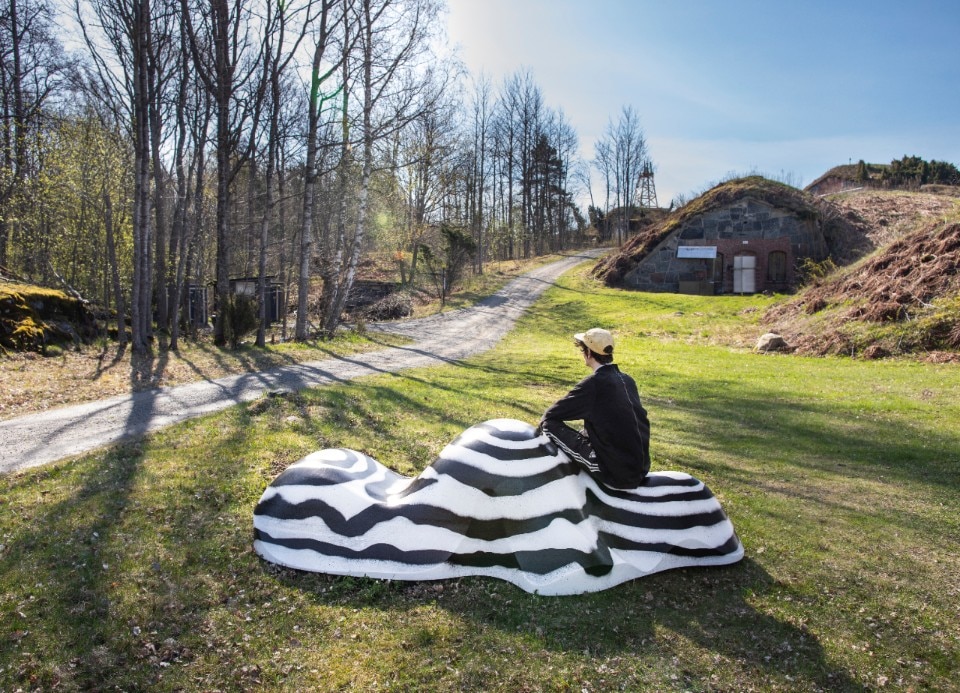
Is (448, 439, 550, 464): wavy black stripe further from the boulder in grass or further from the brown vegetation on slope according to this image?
the boulder in grass

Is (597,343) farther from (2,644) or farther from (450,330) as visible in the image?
(450,330)

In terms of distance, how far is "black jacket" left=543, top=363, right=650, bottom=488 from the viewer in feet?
15.4

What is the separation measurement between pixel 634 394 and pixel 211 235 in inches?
1198

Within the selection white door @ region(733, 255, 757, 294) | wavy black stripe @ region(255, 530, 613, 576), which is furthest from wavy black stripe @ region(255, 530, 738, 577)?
white door @ region(733, 255, 757, 294)

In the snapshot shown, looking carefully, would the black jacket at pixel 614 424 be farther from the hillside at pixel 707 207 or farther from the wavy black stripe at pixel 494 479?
the hillside at pixel 707 207

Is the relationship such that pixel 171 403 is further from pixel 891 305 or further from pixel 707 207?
pixel 707 207

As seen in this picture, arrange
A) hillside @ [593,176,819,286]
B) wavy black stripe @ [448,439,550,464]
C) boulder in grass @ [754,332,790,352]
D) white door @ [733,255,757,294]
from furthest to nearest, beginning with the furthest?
hillside @ [593,176,819,286] → white door @ [733,255,757,294] → boulder in grass @ [754,332,790,352] → wavy black stripe @ [448,439,550,464]

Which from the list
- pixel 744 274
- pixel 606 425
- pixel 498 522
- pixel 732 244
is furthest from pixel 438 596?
pixel 732 244

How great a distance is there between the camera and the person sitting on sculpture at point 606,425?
469cm

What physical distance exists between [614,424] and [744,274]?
1297 inches

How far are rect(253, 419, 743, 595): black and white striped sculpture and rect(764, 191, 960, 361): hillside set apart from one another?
12.2 metres

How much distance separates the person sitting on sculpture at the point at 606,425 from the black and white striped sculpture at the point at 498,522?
13 cm

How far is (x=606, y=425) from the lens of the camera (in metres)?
4.68

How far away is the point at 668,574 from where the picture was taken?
4781mm
